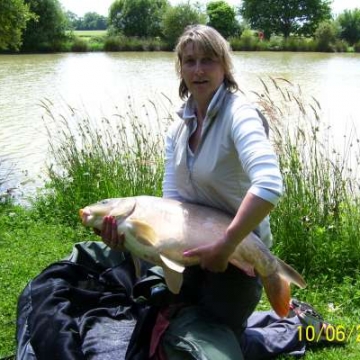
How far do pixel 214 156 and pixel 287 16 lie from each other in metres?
78.4

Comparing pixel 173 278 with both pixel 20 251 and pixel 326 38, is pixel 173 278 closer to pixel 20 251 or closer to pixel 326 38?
pixel 20 251

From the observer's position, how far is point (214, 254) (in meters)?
2.27

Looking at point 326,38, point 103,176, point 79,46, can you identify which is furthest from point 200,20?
point 103,176

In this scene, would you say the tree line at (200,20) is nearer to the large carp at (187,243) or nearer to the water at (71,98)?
the water at (71,98)

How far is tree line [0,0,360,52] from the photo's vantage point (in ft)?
175

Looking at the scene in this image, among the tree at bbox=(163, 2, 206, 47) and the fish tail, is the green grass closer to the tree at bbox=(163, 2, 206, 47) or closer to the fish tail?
the fish tail

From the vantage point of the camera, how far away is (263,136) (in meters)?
2.28

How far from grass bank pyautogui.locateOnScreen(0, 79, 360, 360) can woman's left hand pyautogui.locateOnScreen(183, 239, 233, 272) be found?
1.19 meters

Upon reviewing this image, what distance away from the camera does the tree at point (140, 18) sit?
6862 centimetres

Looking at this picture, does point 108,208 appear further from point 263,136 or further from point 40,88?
point 40,88

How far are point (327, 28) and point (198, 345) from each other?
61.8 meters

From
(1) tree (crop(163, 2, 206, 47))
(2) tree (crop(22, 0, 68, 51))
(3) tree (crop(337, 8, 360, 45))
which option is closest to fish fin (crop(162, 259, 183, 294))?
(2) tree (crop(22, 0, 68, 51))

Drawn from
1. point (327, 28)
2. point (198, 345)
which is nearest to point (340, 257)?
point (198, 345)

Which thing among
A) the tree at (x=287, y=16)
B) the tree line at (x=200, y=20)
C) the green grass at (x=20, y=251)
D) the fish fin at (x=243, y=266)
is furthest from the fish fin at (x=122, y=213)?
the tree at (x=287, y=16)
